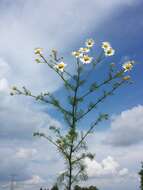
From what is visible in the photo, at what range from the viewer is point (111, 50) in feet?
62.3

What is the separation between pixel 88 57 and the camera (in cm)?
1914

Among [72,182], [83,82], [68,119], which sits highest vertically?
[83,82]

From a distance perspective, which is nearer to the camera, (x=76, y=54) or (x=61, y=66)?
(x=76, y=54)

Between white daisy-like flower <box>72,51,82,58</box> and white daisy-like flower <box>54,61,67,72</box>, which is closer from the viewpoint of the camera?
white daisy-like flower <box>72,51,82,58</box>

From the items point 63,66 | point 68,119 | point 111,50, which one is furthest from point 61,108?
point 111,50

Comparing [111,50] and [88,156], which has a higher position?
[111,50]

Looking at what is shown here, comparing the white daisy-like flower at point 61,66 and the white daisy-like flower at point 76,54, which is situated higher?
the white daisy-like flower at point 76,54

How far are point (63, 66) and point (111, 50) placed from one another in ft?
7.07

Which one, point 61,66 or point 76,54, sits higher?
point 76,54

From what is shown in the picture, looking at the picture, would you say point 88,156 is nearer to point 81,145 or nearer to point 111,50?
point 81,145

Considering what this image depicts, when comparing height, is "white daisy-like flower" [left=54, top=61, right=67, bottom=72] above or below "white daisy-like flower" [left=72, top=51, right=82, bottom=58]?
below

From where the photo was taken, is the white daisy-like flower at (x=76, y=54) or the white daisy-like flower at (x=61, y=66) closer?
the white daisy-like flower at (x=76, y=54)

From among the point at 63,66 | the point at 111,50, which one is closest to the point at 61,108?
the point at 63,66

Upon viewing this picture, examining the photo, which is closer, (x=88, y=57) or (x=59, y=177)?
(x=88, y=57)
